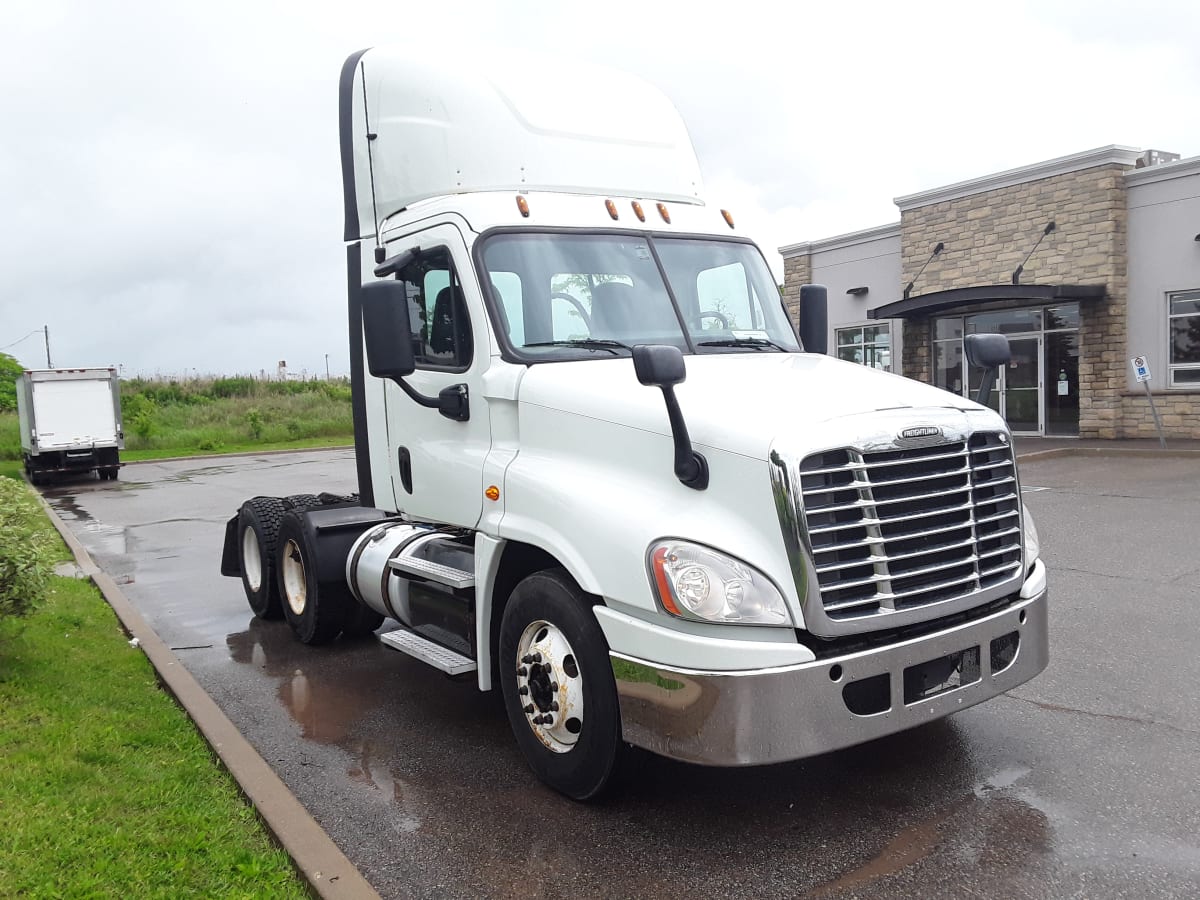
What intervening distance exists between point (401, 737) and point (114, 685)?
1887 millimetres

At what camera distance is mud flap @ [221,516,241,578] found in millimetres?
8328

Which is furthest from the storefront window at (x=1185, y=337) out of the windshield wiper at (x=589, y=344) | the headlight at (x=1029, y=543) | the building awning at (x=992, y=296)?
the windshield wiper at (x=589, y=344)

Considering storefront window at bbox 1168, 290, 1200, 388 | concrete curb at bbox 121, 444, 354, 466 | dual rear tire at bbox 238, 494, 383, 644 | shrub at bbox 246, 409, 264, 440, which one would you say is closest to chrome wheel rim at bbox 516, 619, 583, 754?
dual rear tire at bbox 238, 494, 383, 644

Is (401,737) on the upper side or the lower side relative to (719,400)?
lower

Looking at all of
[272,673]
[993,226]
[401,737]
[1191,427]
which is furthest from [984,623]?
[993,226]

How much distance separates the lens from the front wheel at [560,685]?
4.09m

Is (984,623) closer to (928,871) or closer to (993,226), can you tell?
(928,871)

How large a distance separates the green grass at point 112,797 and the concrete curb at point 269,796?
0.18 ft

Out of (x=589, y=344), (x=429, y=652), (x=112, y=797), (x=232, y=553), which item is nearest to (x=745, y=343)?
(x=589, y=344)

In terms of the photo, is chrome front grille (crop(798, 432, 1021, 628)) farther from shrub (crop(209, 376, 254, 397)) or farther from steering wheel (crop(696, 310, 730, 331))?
shrub (crop(209, 376, 254, 397))

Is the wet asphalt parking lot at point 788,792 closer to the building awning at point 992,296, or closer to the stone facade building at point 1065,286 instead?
the building awning at point 992,296

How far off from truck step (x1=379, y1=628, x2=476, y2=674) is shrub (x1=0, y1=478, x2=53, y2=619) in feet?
6.90

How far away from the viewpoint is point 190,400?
1715 inches

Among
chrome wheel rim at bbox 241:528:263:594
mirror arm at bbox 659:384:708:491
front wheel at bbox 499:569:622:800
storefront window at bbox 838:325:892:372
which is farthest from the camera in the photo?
storefront window at bbox 838:325:892:372
